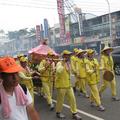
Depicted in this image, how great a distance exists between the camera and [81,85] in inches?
488

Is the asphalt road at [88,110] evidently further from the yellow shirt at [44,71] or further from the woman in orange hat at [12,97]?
the woman in orange hat at [12,97]

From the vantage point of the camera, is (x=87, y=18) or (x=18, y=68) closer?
(x=18, y=68)

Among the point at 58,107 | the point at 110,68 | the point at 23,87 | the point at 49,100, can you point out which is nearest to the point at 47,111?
the point at 49,100

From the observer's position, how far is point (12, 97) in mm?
3389

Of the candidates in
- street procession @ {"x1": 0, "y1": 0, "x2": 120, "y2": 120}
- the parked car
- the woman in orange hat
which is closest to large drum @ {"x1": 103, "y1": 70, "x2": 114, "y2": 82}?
street procession @ {"x1": 0, "y1": 0, "x2": 120, "y2": 120}

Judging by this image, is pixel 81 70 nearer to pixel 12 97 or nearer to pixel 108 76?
pixel 108 76

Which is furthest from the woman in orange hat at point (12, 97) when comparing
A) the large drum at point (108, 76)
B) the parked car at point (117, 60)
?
the parked car at point (117, 60)

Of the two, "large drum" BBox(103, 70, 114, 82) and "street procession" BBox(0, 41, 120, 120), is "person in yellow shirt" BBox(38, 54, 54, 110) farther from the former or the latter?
"large drum" BBox(103, 70, 114, 82)

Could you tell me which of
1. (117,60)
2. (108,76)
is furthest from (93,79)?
(117,60)

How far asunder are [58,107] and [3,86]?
5830mm

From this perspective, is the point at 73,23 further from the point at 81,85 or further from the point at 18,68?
the point at 18,68

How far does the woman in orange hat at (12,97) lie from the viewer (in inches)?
129

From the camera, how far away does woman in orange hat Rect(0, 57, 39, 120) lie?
10.8ft

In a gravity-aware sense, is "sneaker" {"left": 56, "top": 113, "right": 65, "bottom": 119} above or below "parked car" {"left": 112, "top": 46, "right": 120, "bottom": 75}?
below
